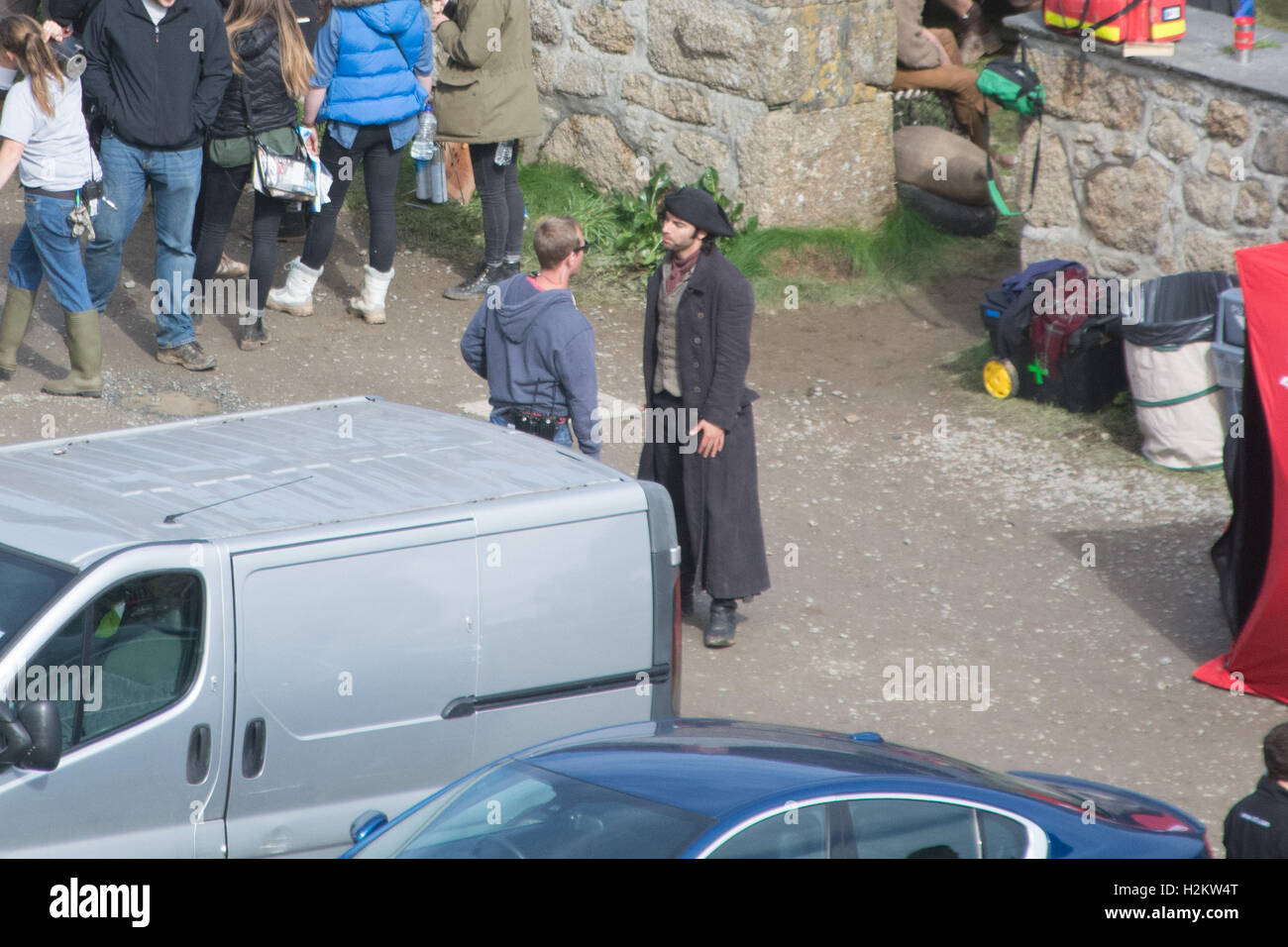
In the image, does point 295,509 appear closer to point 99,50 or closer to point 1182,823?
point 1182,823

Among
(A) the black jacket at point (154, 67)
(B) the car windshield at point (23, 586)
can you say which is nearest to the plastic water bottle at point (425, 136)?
(A) the black jacket at point (154, 67)

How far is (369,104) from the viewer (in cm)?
880

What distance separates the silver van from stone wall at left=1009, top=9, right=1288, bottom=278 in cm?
480

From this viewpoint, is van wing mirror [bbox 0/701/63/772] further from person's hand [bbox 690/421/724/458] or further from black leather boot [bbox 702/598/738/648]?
black leather boot [bbox 702/598/738/648]

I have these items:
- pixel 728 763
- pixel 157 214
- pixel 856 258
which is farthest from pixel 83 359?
pixel 728 763

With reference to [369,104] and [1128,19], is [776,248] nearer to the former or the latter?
[1128,19]

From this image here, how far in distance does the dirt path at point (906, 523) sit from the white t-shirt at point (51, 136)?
1190 millimetres

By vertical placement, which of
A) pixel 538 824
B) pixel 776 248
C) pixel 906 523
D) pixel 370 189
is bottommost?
pixel 906 523

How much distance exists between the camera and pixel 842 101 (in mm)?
10414

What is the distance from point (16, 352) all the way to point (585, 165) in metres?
4.29

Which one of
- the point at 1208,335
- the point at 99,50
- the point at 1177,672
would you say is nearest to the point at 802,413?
the point at 1208,335

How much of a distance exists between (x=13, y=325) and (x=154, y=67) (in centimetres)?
147

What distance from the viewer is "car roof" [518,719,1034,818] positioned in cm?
348

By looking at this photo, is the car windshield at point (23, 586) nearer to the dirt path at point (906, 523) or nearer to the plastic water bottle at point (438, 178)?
the dirt path at point (906, 523)
